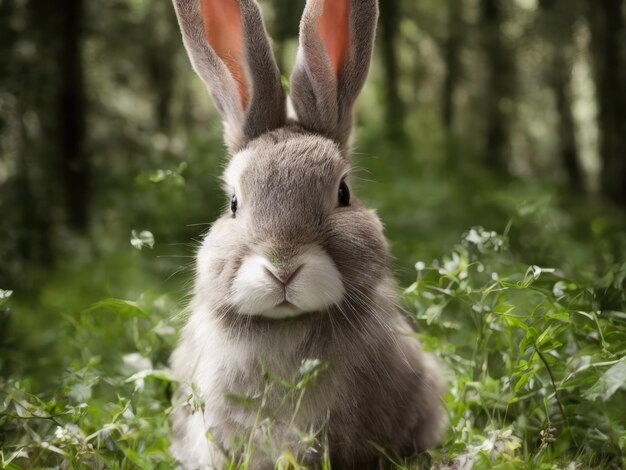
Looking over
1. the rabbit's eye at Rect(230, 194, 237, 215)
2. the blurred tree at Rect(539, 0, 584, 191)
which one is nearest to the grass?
the rabbit's eye at Rect(230, 194, 237, 215)

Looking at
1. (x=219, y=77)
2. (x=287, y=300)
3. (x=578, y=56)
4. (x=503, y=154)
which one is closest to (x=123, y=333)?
(x=219, y=77)

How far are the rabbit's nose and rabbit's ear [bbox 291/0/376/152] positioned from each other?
38.0 inches

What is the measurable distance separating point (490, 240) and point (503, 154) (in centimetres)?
1129

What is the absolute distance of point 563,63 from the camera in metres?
12.8

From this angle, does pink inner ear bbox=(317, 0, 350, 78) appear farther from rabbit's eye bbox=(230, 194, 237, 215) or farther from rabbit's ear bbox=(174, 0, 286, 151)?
rabbit's eye bbox=(230, 194, 237, 215)

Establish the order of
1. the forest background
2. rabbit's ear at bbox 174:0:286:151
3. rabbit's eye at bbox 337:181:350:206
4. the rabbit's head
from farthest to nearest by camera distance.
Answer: rabbit's ear at bbox 174:0:286:151, rabbit's eye at bbox 337:181:350:206, the forest background, the rabbit's head

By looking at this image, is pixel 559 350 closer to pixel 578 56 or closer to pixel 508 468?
pixel 508 468

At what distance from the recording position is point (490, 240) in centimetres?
356

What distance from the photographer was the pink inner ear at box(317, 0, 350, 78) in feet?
11.5

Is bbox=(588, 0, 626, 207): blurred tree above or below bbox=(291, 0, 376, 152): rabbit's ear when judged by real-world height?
below

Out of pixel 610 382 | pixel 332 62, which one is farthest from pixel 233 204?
pixel 610 382

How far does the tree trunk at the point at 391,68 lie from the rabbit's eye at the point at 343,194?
8.53m

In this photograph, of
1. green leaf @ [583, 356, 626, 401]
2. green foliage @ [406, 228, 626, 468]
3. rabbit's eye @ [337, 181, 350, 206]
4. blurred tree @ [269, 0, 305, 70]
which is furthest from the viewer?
blurred tree @ [269, 0, 305, 70]

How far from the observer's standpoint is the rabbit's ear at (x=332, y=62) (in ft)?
11.2
